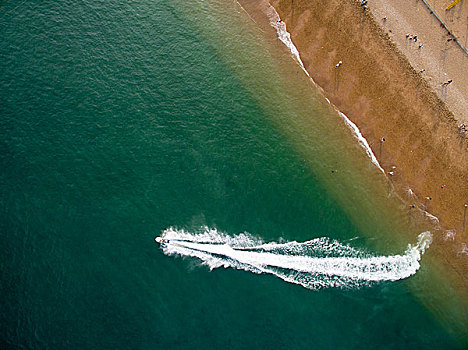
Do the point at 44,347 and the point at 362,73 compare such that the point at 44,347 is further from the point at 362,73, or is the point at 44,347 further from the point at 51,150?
the point at 362,73

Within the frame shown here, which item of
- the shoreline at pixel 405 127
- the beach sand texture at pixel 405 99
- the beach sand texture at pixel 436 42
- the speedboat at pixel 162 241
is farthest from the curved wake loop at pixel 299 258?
the beach sand texture at pixel 436 42

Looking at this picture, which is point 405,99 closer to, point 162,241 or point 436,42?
point 436,42

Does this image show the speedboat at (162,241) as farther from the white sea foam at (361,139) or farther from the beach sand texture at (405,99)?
the beach sand texture at (405,99)

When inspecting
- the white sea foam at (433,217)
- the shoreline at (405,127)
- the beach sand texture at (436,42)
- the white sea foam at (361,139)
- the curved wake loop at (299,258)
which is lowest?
the curved wake loop at (299,258)

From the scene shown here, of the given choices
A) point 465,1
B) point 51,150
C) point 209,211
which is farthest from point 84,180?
point 465,1

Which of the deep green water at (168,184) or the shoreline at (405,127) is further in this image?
Result: the shoreline at (405,127)

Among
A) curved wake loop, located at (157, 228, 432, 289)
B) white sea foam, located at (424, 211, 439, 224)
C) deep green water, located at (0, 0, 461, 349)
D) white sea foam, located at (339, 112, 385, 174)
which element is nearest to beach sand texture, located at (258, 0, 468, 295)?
white sea foam, located at (424, 211, 439, 224)

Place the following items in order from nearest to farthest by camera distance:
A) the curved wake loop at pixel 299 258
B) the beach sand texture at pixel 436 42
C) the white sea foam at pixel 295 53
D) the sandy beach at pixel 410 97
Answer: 1. the curved wake loop at pixel 299 258
2. the sandy beach at pixel 410 97
3. the beach sand texture at pixel 436 42
4. the white sea foam at pixel 295 53
